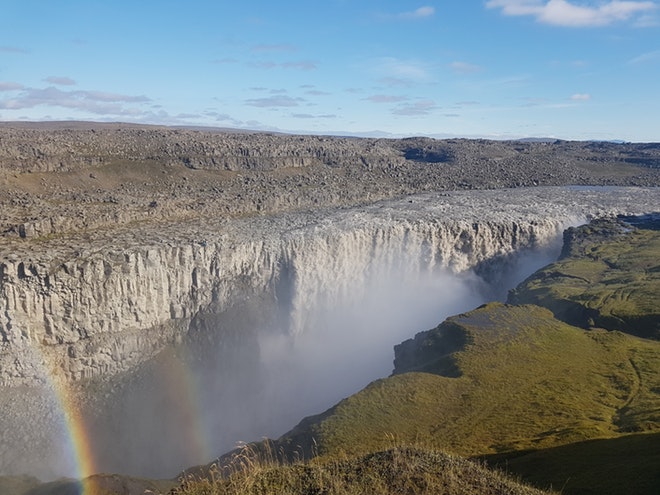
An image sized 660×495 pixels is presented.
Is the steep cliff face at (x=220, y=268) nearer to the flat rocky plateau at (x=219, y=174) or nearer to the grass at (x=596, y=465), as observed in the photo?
the flat rocky plateau at (x=219, y=174)

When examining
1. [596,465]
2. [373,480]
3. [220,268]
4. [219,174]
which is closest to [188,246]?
[220,268]

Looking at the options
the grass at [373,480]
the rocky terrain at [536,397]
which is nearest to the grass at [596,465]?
the rocky terrain at [536,397]

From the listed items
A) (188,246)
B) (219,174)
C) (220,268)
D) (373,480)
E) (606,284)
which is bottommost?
(220,268)

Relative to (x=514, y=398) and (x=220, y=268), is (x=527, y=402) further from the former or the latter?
(x=220, y=268)

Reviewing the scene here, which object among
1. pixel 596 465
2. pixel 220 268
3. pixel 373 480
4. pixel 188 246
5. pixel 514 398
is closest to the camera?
pixel 373 480

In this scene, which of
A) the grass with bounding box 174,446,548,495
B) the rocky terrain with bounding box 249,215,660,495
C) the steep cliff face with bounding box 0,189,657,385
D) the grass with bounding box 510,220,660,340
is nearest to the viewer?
the grass with bounding box 174,446,548,495

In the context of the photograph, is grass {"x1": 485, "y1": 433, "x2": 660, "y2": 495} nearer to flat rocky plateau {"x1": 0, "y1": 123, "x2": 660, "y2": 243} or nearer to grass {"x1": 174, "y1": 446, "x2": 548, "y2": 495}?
grass {"x1": 174, "y1": 446, "x2": 548, "y2": 495}

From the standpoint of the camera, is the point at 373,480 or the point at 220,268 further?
the point at 220,268

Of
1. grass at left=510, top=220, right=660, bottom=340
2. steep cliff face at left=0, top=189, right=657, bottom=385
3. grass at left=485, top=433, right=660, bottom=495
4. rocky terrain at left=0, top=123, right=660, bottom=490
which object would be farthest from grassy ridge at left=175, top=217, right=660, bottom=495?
rocky terrain at left=0, top=123, right=660, bottom=490
